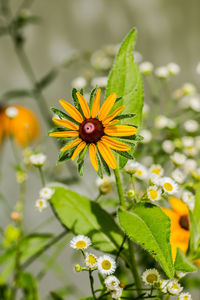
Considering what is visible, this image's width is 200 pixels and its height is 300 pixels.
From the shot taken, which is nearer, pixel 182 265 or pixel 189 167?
pixel 182 265

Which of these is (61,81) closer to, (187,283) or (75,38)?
(75,38)

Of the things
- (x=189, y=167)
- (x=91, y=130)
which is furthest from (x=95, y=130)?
(x=189, y=167)

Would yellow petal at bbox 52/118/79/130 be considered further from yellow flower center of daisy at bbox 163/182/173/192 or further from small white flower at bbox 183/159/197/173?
→ small white flower at bbox 183/159/197/173

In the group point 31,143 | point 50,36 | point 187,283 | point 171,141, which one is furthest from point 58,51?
point 187,283

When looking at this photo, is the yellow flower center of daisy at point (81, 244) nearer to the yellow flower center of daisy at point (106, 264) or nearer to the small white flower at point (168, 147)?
the yellow flower center of daisy at point (106, 264)

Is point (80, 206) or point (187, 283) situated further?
point (187, 283)

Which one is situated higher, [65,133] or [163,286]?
[65,133]

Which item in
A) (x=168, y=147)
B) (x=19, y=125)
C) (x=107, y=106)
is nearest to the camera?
(x=107, y=106)

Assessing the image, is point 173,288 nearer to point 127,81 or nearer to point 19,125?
point 127,81
